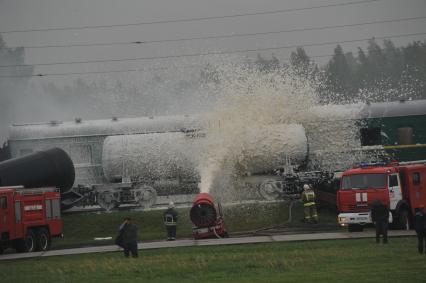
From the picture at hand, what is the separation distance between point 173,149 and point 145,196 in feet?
8.61

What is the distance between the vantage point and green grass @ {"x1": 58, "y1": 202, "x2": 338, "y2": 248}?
127 feet

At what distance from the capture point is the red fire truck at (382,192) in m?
34.7

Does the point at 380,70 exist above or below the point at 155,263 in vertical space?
above

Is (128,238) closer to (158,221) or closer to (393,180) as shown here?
(393,180)

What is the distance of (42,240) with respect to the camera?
116ft

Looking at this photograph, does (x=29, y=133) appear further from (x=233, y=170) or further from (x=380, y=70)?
(x=380, y=70)

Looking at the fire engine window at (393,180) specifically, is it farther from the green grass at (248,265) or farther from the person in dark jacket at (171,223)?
the person in dark jacket at (171,223)

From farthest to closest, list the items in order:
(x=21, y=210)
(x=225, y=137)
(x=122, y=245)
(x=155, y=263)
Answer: (x=225, y=137)
(x=21, y=210)
(x=122, y=245)
(x=155, y=263)

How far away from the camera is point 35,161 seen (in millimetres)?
42938

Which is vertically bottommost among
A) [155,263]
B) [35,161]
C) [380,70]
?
[155,263]

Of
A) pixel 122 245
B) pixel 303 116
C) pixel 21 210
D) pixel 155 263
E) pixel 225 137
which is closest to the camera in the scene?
pixel 155 263

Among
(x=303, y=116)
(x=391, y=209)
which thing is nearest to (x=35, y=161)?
(x=303, y=116)

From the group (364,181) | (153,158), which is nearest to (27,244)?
(153,158)

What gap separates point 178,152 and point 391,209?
13.6m
